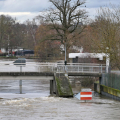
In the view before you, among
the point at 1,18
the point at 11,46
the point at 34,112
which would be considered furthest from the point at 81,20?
the point at 11,46

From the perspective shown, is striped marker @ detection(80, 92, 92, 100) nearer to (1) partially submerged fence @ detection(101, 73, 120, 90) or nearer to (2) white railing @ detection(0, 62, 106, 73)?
(1) partially submerged fence @ detection(101, 73, 120, 90)

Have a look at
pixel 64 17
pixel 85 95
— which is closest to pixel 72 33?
pixel 64 17

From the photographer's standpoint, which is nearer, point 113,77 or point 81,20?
point 113,77

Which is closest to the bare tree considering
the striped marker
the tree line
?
the tree line

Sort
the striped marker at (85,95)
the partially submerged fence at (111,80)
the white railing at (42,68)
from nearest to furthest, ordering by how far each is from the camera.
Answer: the striped marker at (85,95) < the partially submerged fence at (111,80) < the white railing at (42,68)

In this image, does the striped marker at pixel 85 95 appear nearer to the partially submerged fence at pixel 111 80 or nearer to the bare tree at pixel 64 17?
the partially submerged fence at pixel 111 80

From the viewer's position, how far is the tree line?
32.1m

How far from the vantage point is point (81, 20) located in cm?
5466

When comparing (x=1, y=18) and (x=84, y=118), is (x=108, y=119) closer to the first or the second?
(x=84, y=118)

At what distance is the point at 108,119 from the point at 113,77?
14708mm

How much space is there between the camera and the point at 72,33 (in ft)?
200

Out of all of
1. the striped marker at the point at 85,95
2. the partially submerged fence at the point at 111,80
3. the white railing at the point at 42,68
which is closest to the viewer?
the striped marker at the point at 85,95

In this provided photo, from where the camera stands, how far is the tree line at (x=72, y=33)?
32125mm

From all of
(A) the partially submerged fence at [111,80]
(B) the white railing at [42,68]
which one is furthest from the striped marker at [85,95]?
(B) the white railing at [42,68]
